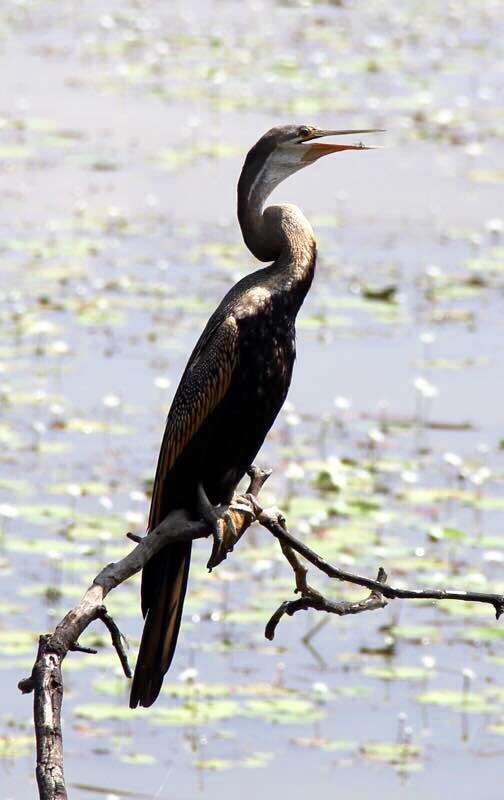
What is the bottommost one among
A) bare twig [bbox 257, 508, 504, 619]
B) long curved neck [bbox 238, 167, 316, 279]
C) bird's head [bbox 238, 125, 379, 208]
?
bare twig [bbox 257, 508, 504, 619]

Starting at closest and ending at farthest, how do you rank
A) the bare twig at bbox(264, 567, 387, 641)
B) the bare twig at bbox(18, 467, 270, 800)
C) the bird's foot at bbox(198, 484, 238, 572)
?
the bare twig at bbox(18, 467, 270, 800) → the bare twig at bbox(264, 567, 387, 641) → the bird's foot at bbox(198, 484, 238, 572)

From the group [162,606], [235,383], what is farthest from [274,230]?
[162,606]

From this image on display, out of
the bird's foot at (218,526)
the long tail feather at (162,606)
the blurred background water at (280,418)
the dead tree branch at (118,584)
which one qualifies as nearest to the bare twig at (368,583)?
the dead tree branch at (118,584)

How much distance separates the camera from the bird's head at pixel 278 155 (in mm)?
3822

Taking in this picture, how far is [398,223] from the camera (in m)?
12.6

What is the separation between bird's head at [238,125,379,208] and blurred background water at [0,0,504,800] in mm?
2742

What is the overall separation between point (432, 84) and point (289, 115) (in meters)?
2.42

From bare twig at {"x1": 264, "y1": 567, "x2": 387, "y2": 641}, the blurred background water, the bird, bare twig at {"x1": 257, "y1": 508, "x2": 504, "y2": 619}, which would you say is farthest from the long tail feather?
the blurred background water

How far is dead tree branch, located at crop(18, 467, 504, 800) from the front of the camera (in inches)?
104

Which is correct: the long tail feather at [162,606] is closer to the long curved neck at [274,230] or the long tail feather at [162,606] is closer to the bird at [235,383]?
the bird at [235,383]

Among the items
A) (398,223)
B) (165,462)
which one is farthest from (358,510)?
(398,223)

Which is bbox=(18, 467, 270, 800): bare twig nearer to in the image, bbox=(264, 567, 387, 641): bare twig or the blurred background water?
bbox=(264, 567, 387, 641): bare twig

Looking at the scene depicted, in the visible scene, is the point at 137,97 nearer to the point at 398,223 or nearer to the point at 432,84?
the point at 432,84

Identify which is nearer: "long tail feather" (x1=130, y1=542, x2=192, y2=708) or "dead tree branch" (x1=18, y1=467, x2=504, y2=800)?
"dead tree branch" (x1=18, y1=467, x2=504, y2=800)
